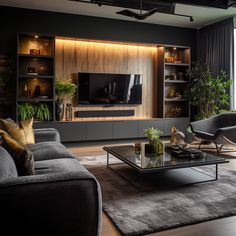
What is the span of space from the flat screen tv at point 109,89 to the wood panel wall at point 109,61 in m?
0.14

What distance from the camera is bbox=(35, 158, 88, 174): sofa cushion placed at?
234cm

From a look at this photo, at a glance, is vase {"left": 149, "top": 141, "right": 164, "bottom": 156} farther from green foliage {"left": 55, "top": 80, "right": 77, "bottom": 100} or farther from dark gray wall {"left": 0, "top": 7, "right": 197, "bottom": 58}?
dark gray wall {"left": 0, "top": 7, "right": 197, "bottom": 58}

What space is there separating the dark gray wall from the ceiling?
0.14m

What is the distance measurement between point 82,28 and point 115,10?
0.87 meters

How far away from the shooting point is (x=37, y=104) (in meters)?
6.00

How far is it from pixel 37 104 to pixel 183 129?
3609 millimetres

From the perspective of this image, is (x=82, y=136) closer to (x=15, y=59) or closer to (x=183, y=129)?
(x=15, y=59)

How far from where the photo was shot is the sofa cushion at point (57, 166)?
234 cm

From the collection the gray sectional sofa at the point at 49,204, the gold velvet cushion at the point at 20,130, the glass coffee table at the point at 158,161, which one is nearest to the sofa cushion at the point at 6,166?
the gray sectional sofa at the point at 49,204

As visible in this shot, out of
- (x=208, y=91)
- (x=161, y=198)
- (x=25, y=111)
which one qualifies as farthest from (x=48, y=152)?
(x=208, y=91)

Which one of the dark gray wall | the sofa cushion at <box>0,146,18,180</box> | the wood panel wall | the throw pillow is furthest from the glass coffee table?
the dark gray wall

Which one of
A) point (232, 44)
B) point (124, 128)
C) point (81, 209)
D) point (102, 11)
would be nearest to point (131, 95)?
point (124, 128)

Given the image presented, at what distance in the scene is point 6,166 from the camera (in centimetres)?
184

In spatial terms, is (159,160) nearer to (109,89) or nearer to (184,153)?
(184,153)
